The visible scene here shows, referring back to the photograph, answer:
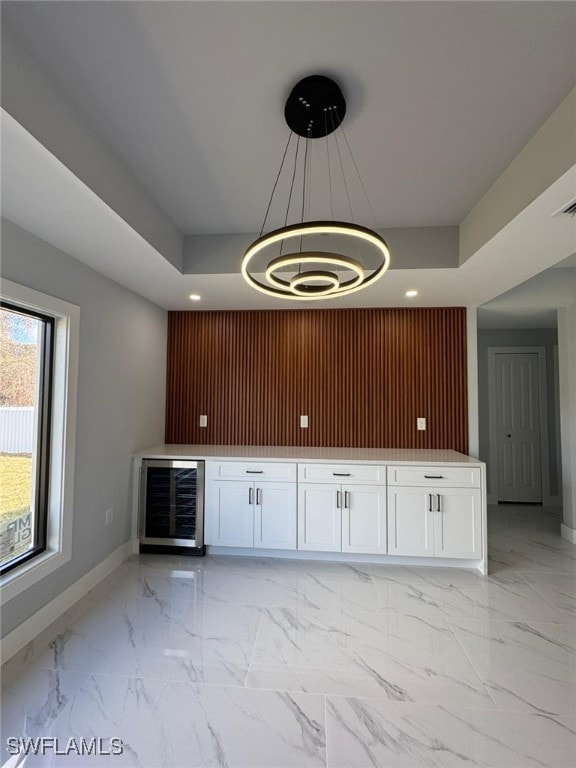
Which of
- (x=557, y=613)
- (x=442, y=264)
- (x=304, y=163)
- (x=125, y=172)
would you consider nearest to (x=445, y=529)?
(x=557, y=613)

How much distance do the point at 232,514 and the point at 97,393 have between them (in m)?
1.52

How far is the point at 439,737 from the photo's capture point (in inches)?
60.2

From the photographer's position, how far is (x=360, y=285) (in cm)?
197

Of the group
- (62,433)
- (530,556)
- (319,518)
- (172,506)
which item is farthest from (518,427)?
(62,433)

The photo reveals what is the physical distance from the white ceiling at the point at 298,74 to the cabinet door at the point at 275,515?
2.39 metres

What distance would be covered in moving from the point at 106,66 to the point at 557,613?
12.5 feet

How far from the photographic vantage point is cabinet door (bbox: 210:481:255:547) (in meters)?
3.28

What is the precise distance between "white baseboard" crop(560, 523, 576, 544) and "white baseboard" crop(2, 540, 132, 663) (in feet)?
13.9

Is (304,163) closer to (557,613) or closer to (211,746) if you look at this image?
(211,746)

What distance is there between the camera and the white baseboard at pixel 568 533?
367cm

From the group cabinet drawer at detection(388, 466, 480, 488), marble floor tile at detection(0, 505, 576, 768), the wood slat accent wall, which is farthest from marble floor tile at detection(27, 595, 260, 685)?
the wood slat accent wall

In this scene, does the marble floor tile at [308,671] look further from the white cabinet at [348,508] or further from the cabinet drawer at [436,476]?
the cabinet drawer at [436,476]

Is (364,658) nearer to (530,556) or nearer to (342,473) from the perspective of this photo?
(342,473)

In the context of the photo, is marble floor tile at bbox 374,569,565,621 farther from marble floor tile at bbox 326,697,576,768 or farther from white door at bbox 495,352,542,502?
white door at bbox 495,352,542,502
